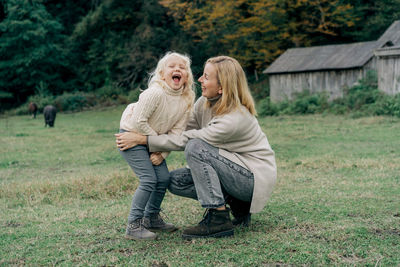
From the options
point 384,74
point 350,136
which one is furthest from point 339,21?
point 350,136

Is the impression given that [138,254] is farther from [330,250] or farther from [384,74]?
[384,74]

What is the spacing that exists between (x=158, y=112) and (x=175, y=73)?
1.20 ft

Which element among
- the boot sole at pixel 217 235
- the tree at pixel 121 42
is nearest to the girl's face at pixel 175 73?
the boot sole at pixel 217 235

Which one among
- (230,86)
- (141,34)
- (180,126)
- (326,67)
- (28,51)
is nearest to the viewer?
(230,86)

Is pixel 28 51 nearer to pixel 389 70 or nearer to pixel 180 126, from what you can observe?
pixel 389 70

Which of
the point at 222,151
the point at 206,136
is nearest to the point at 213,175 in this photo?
the point at 222,151

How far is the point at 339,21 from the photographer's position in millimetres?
30094

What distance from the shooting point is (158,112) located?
13.5ft

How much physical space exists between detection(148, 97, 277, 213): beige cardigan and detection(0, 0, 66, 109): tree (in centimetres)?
3478

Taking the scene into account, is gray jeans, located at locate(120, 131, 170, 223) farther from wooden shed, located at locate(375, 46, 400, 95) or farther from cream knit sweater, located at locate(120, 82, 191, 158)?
wooden shed, located at locate(375, 46, 400, 95)

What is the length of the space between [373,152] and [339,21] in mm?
22837

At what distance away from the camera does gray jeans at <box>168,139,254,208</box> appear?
396cm

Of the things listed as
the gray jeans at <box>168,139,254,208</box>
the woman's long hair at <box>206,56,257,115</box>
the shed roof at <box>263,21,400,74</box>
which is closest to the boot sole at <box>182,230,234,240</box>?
the gray jeans at <box>168,139,254,208</box>

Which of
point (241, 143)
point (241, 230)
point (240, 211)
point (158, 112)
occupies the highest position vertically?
point (158, 112)
